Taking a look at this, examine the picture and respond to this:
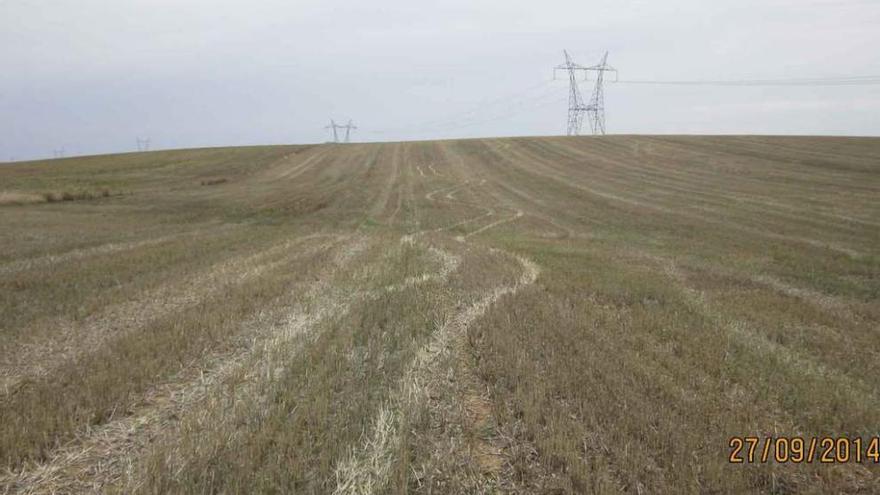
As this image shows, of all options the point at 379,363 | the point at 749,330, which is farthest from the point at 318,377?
the point at 749,330

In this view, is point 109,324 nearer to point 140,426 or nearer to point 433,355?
point 140,426

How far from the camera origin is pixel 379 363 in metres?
6.03

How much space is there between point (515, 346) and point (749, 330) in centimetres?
377

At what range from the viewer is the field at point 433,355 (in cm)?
404

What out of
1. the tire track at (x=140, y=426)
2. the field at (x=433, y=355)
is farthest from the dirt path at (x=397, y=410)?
the tire track at (x=140, y=426)

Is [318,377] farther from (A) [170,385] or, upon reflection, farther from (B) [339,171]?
(B) [339,171]
